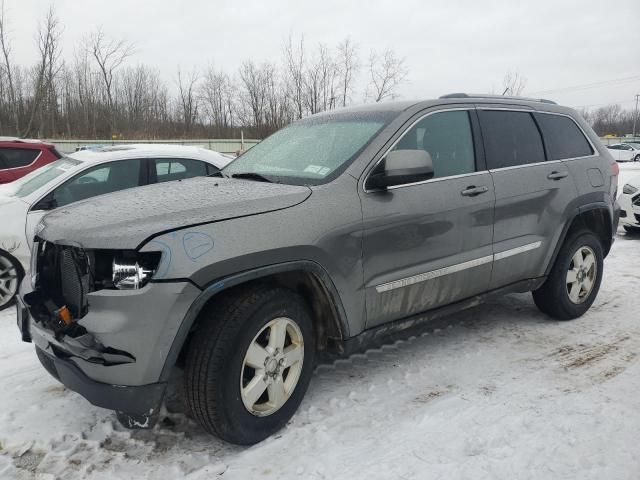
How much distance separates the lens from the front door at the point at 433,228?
120 inches

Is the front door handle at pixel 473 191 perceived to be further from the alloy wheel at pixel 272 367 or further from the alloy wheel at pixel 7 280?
the alloy wheel at pixel 7 280

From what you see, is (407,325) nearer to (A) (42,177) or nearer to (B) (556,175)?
(B) (556,175)

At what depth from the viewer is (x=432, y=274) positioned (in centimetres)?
332

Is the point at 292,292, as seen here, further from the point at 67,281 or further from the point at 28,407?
the point at 28,407

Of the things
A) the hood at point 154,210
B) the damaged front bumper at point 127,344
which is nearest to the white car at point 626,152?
the hood at point 154,210

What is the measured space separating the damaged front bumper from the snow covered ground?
0.46m

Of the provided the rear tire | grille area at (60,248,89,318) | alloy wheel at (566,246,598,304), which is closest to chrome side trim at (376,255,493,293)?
the rear tire

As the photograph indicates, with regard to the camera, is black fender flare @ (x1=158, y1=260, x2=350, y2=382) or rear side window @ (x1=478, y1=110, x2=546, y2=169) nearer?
black fender flare @ (x1=158, y1=260, x2=350, y2=382)

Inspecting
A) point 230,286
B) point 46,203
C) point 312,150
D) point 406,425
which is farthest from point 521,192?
point 46,203

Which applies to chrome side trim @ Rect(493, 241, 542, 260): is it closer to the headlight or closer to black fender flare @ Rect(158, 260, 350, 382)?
black fender flare @ Rect(158, 260, 350, 382)

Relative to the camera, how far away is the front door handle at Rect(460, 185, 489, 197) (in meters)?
3.49

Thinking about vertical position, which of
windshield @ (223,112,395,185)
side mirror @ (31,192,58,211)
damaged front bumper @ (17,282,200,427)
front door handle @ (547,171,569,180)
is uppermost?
windshield @ (223,112,395,185)

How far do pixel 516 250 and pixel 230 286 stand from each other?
2389mm

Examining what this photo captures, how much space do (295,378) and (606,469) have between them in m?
1.60
